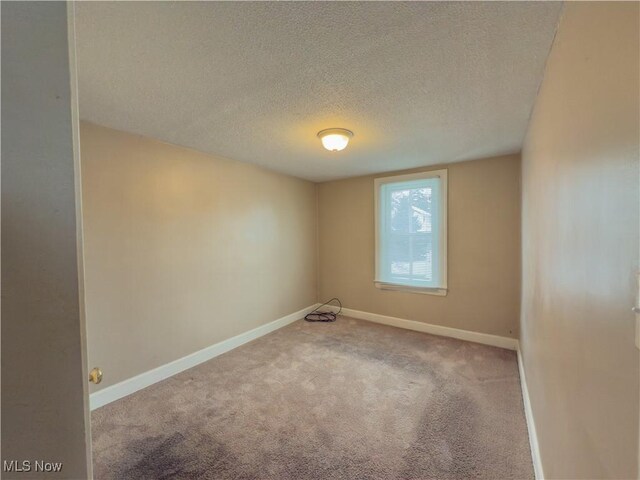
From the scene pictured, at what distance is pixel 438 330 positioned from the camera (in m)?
3.48

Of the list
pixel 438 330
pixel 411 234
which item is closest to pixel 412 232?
pixel 411 234

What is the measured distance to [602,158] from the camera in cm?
72

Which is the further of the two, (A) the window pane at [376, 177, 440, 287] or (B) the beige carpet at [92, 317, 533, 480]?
(A) the window pane at [376, 177, 440, 287]

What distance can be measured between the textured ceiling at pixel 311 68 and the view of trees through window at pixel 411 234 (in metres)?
1.20

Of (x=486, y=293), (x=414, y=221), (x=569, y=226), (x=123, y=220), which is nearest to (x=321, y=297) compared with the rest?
(x=414, y=221)

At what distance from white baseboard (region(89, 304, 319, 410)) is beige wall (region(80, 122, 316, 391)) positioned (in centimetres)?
6

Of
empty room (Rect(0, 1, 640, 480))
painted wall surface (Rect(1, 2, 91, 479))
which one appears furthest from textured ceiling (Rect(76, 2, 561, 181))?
painted wall surface (Rect(1, 2, 91, 479))

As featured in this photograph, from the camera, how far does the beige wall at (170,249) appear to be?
219 cm

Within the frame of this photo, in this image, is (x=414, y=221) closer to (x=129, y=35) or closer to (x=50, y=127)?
(x=129, y=35)

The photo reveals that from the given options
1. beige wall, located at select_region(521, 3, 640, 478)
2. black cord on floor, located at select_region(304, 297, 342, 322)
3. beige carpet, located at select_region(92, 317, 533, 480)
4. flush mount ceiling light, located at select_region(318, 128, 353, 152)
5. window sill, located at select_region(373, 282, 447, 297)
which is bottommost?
beige carpet, located at select_region(92, 317, 533, 480)

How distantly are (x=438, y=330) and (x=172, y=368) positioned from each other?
3029 mm

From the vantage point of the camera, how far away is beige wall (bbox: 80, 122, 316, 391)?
2.19m

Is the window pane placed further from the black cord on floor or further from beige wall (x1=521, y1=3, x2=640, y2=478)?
beige wall (x1=521, y1=3, x2=640, y2=478)

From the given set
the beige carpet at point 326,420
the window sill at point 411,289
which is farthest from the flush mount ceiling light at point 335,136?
the window sill at point 411,289
